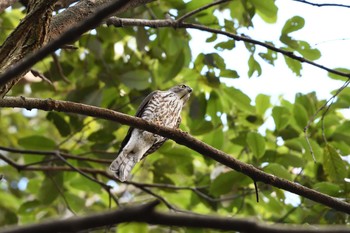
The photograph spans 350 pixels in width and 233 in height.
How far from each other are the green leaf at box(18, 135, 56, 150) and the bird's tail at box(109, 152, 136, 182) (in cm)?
64

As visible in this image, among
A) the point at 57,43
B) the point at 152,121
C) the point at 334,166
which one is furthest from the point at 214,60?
the point at 57,43

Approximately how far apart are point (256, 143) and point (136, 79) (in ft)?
3.13

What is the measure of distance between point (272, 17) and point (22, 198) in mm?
4478

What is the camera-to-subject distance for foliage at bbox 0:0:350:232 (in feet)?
12.4

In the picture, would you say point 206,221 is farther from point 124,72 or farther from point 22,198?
point 22,198

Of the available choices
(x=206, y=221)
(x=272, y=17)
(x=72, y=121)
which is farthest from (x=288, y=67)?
(x=206, y=221)

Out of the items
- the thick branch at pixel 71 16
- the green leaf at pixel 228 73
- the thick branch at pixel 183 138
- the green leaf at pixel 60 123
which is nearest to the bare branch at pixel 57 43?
the thick branch at pixel 183 138

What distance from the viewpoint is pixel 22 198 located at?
279 inches

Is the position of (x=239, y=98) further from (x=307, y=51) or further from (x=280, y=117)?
(x=307, y=51)

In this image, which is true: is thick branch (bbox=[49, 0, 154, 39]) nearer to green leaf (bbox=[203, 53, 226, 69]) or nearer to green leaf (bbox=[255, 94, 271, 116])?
green leaf (bbox=[203, 53, 226, 69])

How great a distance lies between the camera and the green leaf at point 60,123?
3931 millimetres

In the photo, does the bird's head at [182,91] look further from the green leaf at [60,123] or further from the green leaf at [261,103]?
the green leaf at [60,123]

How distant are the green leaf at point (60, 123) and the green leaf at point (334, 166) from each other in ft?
5.75

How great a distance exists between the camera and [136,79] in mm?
4066
